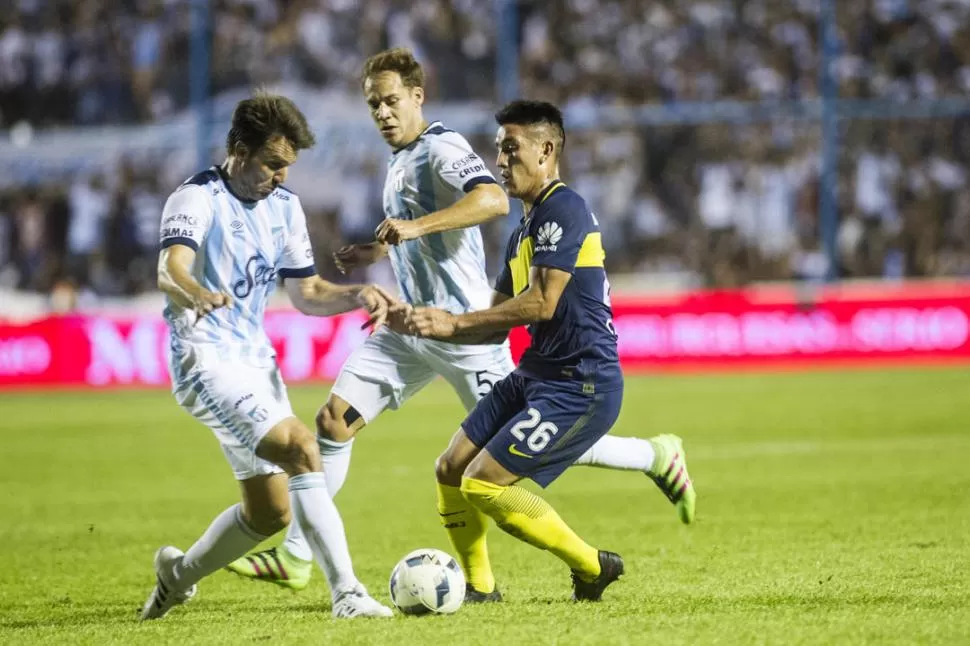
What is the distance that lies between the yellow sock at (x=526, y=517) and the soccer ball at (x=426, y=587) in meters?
0.31

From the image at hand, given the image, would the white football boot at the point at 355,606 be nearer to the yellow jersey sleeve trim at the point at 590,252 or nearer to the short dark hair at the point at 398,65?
the yellow jersey sleeve trim at the point at 590,252

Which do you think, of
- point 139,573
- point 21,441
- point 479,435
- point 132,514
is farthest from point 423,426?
point 479,435

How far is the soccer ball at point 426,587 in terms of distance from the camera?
630 cm

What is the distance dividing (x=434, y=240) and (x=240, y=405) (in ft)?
5.53

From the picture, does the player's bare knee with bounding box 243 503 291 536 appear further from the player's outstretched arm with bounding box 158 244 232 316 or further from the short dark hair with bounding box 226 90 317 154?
the short dark hair with bounding box 226 90 317 154

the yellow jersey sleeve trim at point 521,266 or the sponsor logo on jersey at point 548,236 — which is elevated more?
the sponsor logo on jersey at point 548,236

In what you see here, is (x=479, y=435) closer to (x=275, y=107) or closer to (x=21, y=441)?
(x=275, y=107)

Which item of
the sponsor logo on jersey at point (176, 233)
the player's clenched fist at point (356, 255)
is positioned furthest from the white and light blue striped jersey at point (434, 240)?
the sponsor logo on jersey at point (176, 233)

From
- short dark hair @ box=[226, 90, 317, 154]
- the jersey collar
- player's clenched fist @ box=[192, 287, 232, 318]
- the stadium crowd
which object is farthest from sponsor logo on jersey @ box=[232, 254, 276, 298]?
the stadium crowd

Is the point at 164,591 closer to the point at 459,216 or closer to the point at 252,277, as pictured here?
the point at 252,277

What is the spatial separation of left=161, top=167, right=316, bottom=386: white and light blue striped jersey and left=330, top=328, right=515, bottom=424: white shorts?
86 centimetres

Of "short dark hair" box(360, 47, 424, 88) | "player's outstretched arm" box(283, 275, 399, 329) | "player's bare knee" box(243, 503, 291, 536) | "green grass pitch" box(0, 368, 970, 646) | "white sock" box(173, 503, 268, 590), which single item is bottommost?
"green grass pitch" box(0, 368, 970, 646)

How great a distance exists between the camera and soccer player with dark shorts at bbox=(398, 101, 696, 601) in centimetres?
632

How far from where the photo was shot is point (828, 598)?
6496 millimetres
